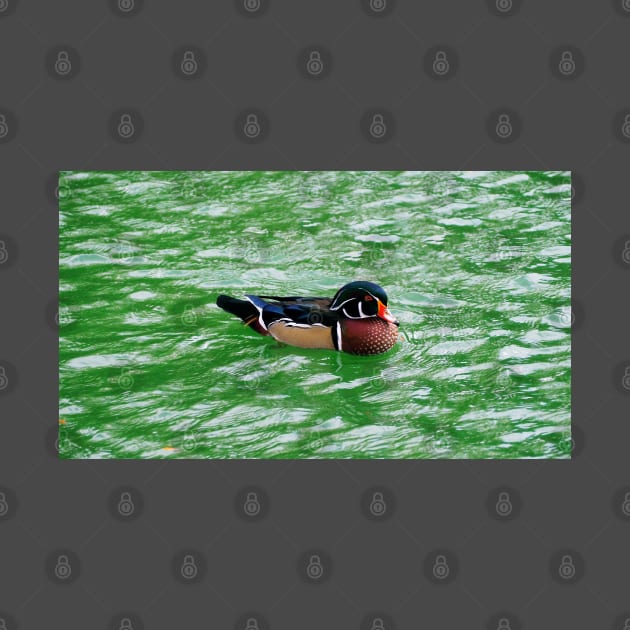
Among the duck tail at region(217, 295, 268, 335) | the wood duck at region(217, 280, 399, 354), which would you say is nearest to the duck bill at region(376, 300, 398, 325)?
the wood duck at region(217, 280, 399, 354)

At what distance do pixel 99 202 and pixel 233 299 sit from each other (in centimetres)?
252

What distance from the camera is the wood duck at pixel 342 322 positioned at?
13.7m

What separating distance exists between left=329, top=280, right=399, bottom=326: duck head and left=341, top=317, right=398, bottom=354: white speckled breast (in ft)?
0.22

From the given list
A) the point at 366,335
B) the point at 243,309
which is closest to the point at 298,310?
the point at 243,309

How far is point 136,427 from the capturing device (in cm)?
1255

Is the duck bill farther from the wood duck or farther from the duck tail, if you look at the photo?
the duck tail

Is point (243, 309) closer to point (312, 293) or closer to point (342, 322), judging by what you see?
point (312, 293)

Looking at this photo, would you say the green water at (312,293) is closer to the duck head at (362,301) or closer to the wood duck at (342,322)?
the wood duck at (342,322)

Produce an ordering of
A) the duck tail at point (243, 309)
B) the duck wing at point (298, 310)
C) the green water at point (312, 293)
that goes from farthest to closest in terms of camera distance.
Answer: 1. the duck tail at point (243, 309)
2. the duck wing at point (298, 310)
3. the green water at point (312, 293)

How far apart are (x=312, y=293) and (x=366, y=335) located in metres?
1.04

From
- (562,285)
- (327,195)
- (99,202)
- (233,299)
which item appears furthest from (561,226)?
(99,202)

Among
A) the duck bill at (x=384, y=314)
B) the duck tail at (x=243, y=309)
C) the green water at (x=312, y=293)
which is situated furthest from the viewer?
the duck tail at (x=243, y=309)

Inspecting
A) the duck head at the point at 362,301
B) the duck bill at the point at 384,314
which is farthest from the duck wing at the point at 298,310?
the duck bill at the point at 384,314

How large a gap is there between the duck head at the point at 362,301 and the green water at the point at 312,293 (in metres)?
0.44
